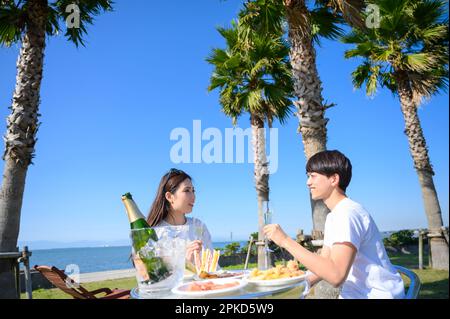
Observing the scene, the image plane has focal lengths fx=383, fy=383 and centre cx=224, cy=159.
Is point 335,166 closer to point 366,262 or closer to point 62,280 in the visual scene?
point 366,262

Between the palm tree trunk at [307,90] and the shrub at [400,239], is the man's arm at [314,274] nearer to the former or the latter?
the palm tree trunk at [307,90]

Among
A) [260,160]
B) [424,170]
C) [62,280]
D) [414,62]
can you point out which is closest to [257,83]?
[260,160]

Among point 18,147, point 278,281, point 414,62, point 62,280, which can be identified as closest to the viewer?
point 278,281

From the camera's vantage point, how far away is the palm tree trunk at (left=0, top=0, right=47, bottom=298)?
14.2 ft

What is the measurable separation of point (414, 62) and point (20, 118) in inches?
268

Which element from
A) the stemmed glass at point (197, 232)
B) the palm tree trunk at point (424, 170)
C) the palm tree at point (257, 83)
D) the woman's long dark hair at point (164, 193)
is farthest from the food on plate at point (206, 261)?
the palm tree trunk at point (424, 170)

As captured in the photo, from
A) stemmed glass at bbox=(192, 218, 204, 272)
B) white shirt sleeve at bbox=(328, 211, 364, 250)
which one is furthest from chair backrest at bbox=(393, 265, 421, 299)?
stemmed glass at bbox=(192, 218, 204, 272)

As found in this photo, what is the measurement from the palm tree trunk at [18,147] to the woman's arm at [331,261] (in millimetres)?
3972

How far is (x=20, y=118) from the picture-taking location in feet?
14.6

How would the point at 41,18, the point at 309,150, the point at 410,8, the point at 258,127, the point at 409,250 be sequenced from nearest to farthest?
the point at 309,150, the point at 41,18, the point at 410,8, the point at 258,127, the point at 409,250
